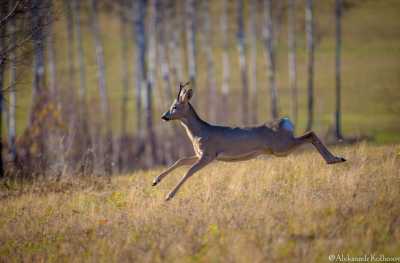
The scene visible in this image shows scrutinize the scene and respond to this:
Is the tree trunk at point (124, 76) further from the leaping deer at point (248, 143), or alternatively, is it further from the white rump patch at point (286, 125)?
the white rump patch at point (286, 125)

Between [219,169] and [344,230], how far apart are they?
5.63m

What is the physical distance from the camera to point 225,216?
9.39m

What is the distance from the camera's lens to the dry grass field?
7.98 m

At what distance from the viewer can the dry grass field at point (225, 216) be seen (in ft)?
26.2

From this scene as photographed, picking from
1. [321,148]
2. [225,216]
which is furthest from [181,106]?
[225,216]

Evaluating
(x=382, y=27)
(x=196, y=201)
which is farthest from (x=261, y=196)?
(x=382, y=27)

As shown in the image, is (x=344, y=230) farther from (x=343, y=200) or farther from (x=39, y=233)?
(x=39, y=233)

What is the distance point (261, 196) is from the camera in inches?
416

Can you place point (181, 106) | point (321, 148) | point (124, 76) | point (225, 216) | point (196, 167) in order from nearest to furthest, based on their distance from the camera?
point (225, 216) → point (196, 167) → point (321, 148) → point (181, 106) → point (124, 76)

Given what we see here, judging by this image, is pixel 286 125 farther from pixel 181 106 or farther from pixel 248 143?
pixel 181 106

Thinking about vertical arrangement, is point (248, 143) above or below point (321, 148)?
above

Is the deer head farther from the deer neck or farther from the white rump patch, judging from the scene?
the white rump patch

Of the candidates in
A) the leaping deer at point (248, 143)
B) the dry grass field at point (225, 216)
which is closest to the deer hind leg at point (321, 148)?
the leaping deer at point (248, 143)

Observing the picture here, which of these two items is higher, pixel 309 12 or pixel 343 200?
pixel 309 12
